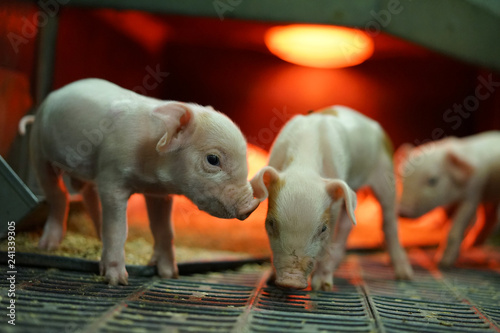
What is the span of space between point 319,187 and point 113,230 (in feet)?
4.03

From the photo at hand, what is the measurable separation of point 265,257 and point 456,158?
2312mm

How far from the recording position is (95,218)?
422 cm

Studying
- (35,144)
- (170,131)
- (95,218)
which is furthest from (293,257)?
(35,144)

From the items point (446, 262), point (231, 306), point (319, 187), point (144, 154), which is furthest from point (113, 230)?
point (446, 262)

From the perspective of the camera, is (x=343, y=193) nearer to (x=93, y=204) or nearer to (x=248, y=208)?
(x=248, y=208)

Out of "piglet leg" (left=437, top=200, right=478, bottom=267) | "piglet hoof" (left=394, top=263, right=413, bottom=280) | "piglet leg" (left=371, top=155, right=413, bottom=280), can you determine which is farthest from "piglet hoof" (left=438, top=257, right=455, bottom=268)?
"piglet hoof" (left=394, top=263, right=413, bottom=280)

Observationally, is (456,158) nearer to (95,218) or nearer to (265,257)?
(265,257)

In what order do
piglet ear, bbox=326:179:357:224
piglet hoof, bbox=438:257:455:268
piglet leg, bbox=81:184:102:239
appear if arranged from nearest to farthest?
1. piglet ear, bbox=326:179:357:224
2. piglet leg, bbox=81:184:102:239
3. piglet hoof, bbox=438:257:455:268

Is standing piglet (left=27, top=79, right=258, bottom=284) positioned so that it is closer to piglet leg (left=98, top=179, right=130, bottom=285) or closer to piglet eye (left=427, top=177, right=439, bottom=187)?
piglet leg (left=98, top=179, right=130, bottom=285)

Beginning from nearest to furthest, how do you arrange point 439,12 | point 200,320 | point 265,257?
1. point 200,320
2. point 439,12
3. point 265,257

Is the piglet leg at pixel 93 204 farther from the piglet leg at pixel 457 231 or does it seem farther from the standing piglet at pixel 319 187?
the piglet leg at pixel 457 231

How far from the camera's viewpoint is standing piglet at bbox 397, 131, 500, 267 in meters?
5.91

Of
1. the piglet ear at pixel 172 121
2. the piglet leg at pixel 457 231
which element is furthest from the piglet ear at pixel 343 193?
the piglet leg at pixel 457 231

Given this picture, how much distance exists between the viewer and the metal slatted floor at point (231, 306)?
2.47 meters
